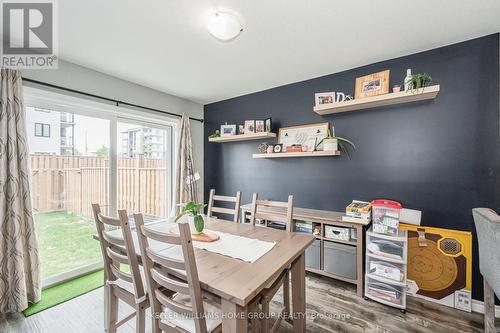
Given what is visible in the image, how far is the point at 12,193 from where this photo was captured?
6.66 feet

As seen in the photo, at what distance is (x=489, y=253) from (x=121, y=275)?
2476 millimetres

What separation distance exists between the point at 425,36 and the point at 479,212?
1.62 m

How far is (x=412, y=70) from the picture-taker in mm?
2346

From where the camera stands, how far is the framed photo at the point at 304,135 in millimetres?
2910

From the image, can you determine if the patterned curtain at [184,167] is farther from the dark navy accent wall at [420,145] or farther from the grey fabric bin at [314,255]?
the grey fabric bin at [314,255]

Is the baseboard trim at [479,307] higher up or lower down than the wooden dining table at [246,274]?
lower down

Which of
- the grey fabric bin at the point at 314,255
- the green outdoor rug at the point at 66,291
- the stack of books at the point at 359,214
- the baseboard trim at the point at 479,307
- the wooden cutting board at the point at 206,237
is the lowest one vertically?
the green outdoor rug at the point at 66,291

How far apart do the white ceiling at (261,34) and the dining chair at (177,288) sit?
5.27ft

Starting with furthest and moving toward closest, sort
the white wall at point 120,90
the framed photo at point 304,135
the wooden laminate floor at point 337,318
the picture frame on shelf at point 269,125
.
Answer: the picture frame on shelf at point 269,125
the framed photo at point 304,135
the white wall at point 120,90
the wooden laminate floor at point 337,318

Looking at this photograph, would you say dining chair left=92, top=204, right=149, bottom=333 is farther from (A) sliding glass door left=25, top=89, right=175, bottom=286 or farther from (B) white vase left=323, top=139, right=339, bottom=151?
(B) white vase left=323, top=139, right=339, bottom=151

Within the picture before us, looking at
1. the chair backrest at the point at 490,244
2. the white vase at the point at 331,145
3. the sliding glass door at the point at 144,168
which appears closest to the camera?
the chair backrest at the point at 490,244

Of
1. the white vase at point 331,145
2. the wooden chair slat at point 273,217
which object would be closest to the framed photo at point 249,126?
the white vase at point 331,145

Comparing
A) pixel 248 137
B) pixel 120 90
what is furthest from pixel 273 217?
pixel 120 90

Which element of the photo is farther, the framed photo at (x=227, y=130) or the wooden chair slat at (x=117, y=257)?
the framed photo at (x=227, y=130)
